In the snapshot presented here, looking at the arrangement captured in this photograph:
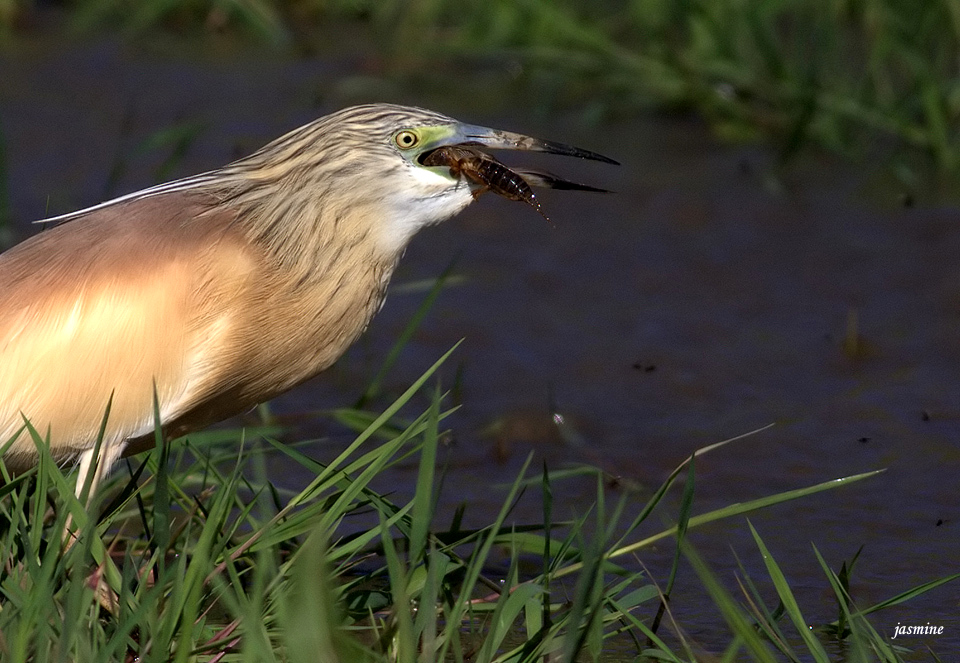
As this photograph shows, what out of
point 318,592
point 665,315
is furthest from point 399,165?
point 665,315

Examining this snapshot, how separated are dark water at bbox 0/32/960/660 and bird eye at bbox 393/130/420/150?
37.8 inches

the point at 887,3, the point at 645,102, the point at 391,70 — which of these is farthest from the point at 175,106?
the point at 887,3

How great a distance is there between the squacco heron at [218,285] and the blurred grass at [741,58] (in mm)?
2705

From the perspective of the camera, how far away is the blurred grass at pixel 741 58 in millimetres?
5578

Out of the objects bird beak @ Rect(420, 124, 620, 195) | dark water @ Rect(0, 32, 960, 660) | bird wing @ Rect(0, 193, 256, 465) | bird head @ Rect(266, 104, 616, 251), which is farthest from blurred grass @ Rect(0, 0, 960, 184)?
bird wing @ Rect(0, 193, 256, 465)

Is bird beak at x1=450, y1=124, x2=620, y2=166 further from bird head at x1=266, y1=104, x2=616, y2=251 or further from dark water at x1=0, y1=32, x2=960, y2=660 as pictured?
dark water at x1=0, y1=32, x2=960, y2=660

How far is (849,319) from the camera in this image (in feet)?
16.2

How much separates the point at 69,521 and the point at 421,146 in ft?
3.14

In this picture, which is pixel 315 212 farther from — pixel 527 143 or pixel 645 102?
pixel 645 102

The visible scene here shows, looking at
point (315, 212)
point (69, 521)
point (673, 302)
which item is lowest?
point (673, 302)

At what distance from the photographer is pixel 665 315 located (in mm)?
5129

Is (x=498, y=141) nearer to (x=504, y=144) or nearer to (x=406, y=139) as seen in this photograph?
(x=504, y=144)

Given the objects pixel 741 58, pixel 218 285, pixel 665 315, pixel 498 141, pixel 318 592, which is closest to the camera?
pixel 318 592

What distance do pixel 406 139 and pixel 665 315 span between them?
7.08 ft
